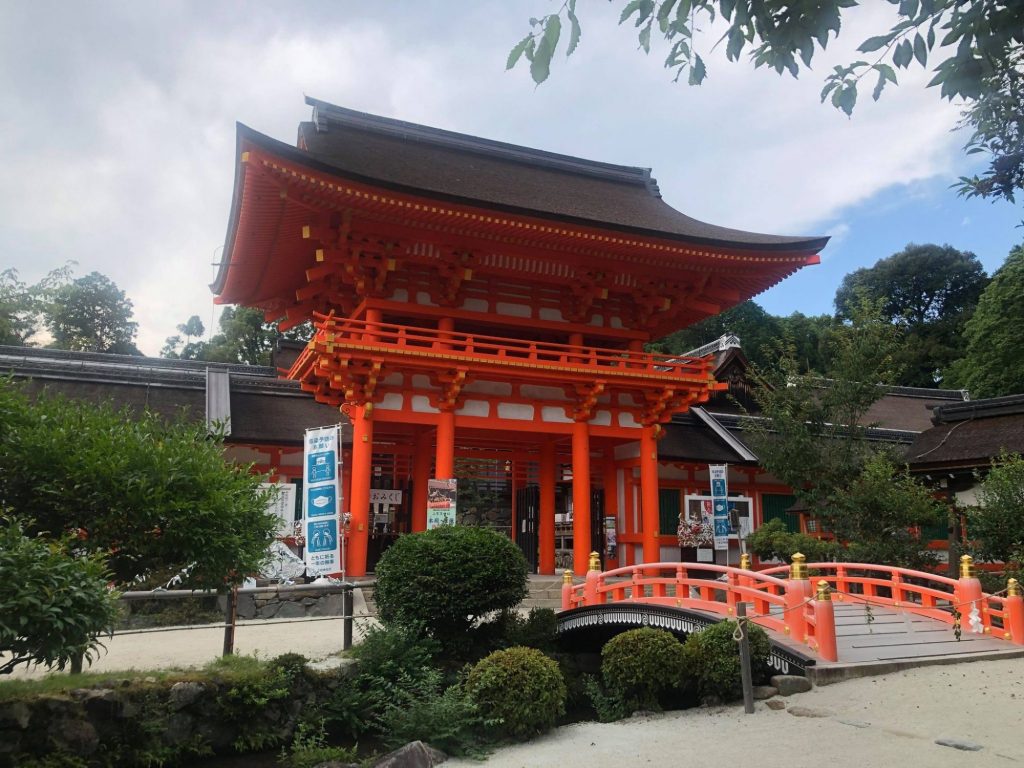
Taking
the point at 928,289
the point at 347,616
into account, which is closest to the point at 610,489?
the point at 347,616

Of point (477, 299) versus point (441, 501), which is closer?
point (441, 501)

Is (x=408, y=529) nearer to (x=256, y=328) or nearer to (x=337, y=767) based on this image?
(x=337, y=767)

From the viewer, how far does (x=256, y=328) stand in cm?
4372

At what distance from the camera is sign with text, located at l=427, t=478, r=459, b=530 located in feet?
48.0

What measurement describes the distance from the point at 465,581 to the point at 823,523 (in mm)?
9522

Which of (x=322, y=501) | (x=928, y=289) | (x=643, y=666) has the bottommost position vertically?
(x=643, y=666)

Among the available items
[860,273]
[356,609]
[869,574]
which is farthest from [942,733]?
[860,273]

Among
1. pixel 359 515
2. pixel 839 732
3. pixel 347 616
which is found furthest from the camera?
pixel 359 515

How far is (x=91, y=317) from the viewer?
4012 centimetres

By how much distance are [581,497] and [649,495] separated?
1773 mm

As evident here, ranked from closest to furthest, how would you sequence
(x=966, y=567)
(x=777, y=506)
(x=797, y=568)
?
1. (x=797, y=568)
2. (x=966, y=567)
3. (x=777, y=506)

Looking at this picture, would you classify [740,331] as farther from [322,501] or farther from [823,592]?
[823,592]

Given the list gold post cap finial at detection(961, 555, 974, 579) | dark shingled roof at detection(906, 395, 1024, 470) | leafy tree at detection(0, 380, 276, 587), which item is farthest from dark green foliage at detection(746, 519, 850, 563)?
leafy tree at detection(0, 380, 276, 587)

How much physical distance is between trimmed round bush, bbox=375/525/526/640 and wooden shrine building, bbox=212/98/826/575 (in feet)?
14.2
